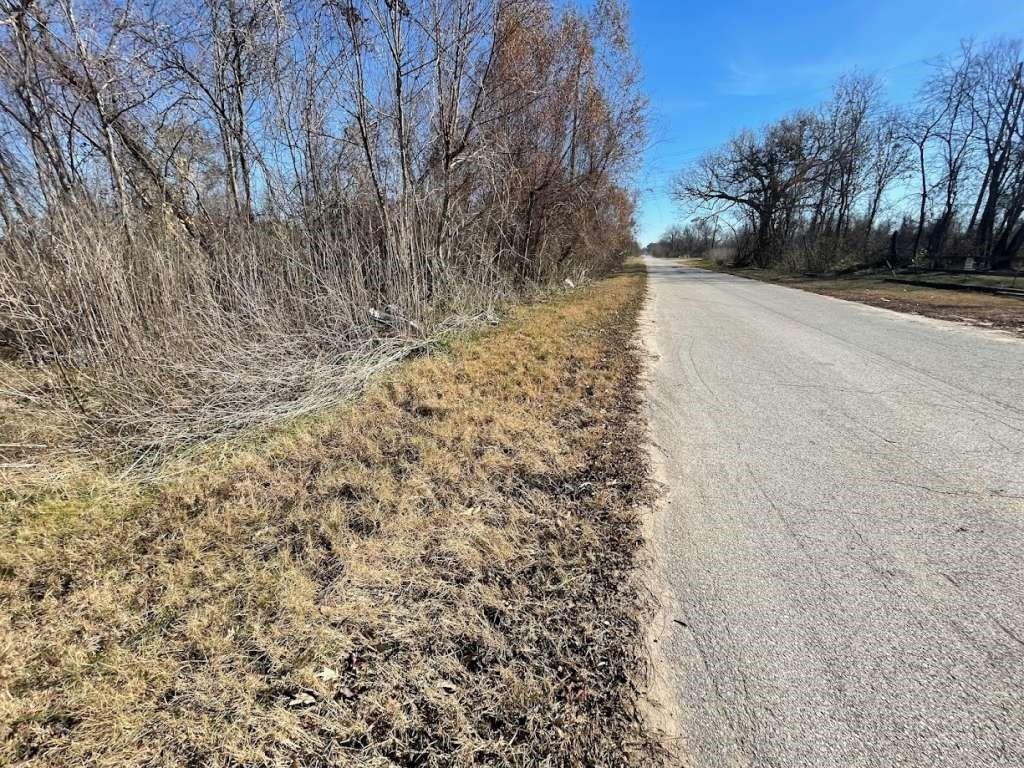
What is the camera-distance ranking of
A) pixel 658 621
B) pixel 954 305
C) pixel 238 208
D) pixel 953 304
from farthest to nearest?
pixel 953 304 → pixel 954 305 → pixel 238 208 → pixel 658 621

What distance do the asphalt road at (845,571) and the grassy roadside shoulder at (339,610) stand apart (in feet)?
0.99

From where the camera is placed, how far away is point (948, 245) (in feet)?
88.1

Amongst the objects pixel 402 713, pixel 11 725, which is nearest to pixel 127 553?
pixel 11 725

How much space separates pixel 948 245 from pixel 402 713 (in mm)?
39451

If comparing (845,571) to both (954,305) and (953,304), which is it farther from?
(953,304)

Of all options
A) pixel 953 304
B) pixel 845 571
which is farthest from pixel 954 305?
pixel 845 571

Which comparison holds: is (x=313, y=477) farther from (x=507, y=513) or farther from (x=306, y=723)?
(x=306, y=723)

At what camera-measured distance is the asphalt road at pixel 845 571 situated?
53.9 inches

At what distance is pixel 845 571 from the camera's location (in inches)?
79.0

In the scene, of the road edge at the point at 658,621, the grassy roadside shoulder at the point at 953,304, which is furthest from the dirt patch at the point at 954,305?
the road edge at the point at 658,621

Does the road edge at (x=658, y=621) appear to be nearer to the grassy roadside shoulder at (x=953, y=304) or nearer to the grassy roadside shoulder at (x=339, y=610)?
the grassy roadside shoulder at (x=339, y=610)

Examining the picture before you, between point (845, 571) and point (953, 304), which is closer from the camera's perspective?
point (845, 571)

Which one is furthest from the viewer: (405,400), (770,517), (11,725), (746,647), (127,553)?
(405,400)

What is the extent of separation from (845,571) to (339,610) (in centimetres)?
237
